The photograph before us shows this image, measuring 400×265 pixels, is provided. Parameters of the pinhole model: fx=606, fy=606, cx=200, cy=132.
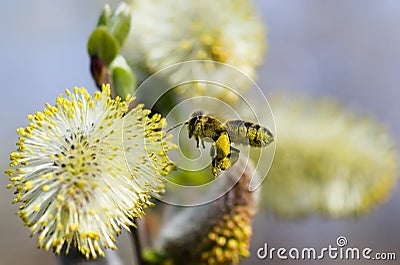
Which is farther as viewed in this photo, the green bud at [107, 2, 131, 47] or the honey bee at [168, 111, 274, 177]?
the green bud at [107, 2, 131, 47]

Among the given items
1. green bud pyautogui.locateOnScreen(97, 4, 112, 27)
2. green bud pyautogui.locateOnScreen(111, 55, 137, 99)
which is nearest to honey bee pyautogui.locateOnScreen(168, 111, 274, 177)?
green bud pyautogui.locateOnScreen(111, 55, 137, 99)

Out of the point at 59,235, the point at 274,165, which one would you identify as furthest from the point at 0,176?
the point at 59,235

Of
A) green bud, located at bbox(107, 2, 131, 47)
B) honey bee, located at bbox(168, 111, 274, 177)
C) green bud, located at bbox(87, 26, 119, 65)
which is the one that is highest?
green bud, located at bbox(107, 2, 131, 47)

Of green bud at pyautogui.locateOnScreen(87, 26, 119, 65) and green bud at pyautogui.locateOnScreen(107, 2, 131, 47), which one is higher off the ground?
green bud at pyautogui.locateOnScreen(107, 2, 131, 47)

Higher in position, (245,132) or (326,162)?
(326,162)

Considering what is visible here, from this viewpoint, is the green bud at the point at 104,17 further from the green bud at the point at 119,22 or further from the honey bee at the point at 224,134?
the honey bee at the point at 224,134

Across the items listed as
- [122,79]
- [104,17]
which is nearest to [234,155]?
[122,79]

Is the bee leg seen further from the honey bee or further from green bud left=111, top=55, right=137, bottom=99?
green bud left=111, top=55, right=137, bottom=99

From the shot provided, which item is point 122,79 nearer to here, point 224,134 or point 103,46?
point 103,46

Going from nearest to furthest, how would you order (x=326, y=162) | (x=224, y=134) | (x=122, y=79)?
(x=224, y=134) < (x=122, y=79) < (x=326, y=162)

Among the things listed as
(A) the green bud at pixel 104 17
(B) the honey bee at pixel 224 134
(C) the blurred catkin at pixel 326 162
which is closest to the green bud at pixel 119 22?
(A) the green bud at pixel 104 17

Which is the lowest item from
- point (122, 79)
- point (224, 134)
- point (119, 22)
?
point (224, 134)
